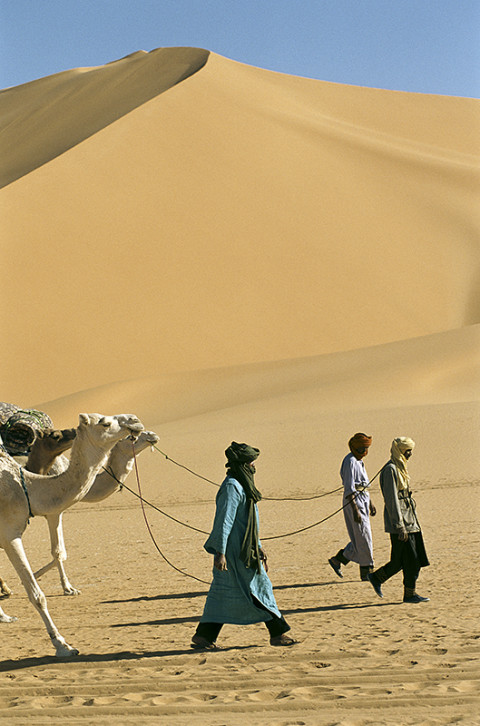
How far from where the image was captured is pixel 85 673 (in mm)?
6605

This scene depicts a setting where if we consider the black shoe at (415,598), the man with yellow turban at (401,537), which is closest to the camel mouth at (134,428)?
the man with yellow turban at (401,537)

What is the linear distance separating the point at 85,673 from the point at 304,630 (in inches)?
73.7

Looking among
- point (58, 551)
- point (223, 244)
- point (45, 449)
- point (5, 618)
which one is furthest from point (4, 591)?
point (223, 244)

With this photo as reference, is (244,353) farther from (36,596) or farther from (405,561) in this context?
(36,596)

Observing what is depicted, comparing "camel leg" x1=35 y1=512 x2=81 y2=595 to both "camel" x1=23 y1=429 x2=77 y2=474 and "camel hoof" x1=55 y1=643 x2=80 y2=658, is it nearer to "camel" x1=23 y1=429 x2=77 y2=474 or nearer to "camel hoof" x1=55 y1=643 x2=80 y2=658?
"camel" x1=23 y1=429 x2=77 y2=474

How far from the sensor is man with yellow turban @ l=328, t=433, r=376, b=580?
956cm

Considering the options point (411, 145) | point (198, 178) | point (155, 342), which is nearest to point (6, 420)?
point (155, 342)

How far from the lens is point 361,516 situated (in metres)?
9.65

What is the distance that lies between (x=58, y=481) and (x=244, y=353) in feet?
85.9

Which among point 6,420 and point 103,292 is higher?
point 103,292

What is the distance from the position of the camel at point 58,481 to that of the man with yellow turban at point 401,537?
2.48 m

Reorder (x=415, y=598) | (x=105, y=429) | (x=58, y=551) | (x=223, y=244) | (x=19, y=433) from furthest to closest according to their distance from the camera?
(x=223, y=244), (x=19, y=433), (x=58, y=551), (x=415, y=598), (x=105, y=429)

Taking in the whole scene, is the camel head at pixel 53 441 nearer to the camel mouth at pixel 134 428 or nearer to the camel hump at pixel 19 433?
the camel hump at pixel 19 433

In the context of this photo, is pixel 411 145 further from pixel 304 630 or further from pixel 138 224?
pixel 304 630
